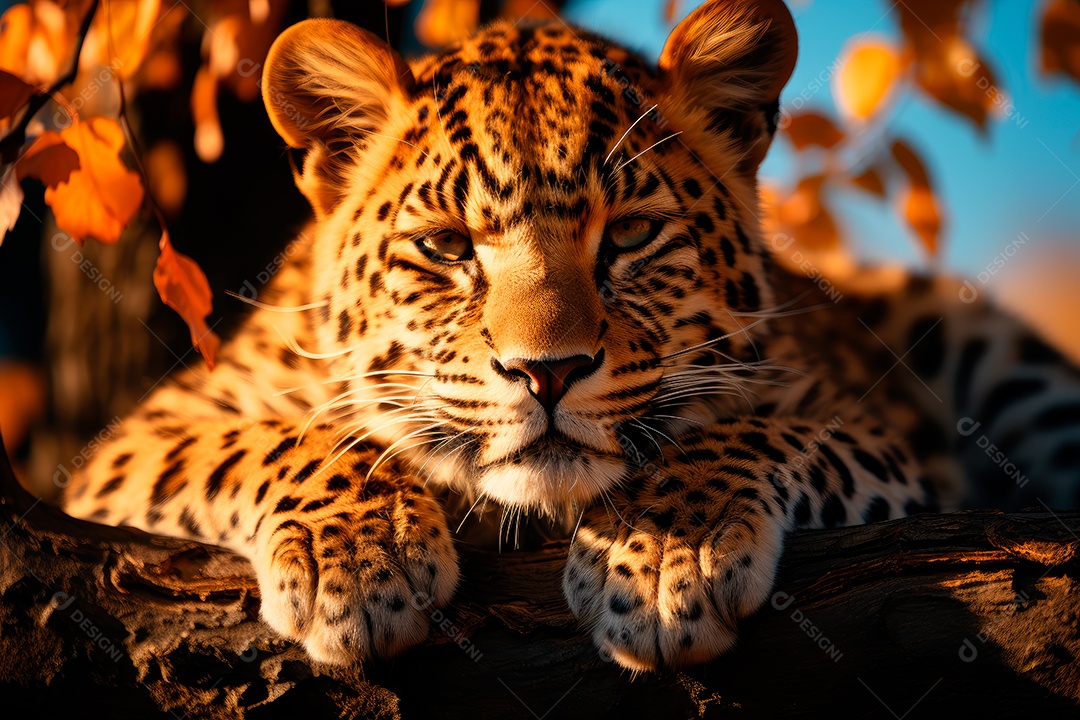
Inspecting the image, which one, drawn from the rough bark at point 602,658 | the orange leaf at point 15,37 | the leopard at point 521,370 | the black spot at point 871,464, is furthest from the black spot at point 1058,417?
the orange leaf at point 15,37

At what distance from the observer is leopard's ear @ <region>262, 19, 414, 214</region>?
11.6ft

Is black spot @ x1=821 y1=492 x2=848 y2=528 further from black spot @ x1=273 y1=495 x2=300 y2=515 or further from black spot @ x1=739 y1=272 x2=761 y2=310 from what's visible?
black spot @ x1=273 y1=495 x2=300 y2=515

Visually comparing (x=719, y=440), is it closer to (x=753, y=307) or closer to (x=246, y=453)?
(x=753, y=307)

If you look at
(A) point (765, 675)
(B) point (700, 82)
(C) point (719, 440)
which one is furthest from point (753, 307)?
(A) point (765, 675)

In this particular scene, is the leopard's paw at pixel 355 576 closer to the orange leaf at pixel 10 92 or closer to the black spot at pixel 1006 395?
the orange leaf at pixel 10 92

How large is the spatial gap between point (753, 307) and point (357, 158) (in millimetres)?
1663

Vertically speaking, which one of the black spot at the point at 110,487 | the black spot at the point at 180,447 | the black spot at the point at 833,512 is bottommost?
the black spot at the point at 110,487

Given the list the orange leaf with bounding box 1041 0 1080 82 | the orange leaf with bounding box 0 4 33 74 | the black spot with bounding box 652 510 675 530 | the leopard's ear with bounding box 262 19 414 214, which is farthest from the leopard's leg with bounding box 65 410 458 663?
the orange leaf with bounding box 1041 0 1080 82

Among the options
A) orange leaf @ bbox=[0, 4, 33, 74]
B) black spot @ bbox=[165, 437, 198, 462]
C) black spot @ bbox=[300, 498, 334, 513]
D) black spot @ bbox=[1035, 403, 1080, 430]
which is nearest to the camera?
black spot @ bbox=[300, 498, 334, 513]

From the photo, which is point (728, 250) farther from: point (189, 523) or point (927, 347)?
point (927, 347)

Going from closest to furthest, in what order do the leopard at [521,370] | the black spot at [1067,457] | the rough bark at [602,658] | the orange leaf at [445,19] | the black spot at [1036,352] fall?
the rough bark at [602,658]
the leopard at [521,370]
the black spot at [1067,457]
the orange leaf at [445,19]
the black spot at [1036,352]

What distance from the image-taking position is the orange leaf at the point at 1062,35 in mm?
4980

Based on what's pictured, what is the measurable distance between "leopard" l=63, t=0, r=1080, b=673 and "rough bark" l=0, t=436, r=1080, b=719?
9cm

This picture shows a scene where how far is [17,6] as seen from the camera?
447 cm
